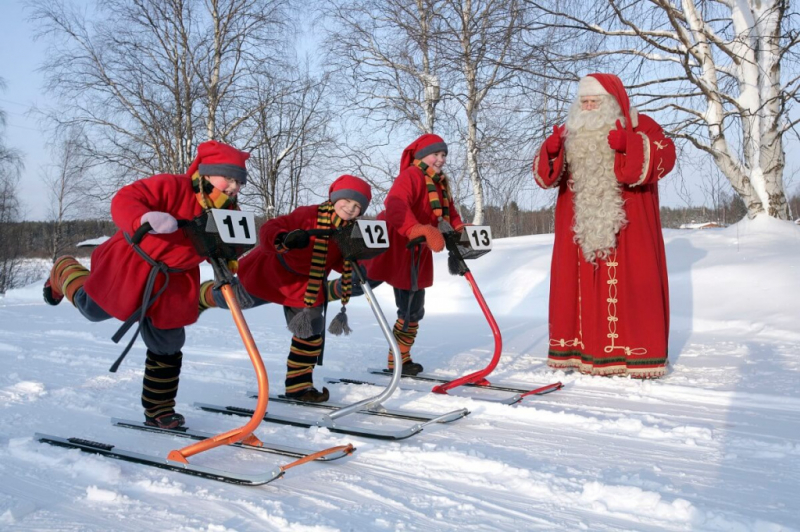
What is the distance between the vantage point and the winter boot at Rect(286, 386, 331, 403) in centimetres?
412

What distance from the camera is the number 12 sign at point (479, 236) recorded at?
4.38m

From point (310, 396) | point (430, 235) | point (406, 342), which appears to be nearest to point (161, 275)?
point (310, 396)

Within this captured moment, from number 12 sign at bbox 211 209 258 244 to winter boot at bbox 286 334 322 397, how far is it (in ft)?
4.21

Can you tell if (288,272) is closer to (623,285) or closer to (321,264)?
(321,264)

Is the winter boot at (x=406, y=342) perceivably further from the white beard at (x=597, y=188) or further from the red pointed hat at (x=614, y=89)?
the red pointed hat at (x=614, y=89)

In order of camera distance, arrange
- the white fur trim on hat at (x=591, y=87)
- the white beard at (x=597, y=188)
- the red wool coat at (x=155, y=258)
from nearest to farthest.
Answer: the red wool coat at (x=155, y=258) < the white beard at (x=597, y=188) < the white fur trim on hat at (x=591, y=87)

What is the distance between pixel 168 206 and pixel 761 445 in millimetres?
3103

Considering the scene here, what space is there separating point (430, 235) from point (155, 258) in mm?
1652

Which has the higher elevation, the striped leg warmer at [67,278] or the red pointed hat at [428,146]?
the red pointed hat at [428,146]

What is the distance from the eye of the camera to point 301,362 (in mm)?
4176

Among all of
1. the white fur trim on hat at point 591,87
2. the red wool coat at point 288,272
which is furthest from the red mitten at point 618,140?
the red wool coat at point 288,272

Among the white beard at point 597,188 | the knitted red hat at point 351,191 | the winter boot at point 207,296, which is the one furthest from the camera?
the white beard at point 597,188

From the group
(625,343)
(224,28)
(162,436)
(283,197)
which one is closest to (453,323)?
(625,343)

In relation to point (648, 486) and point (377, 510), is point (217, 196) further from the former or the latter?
point (648, 486)
